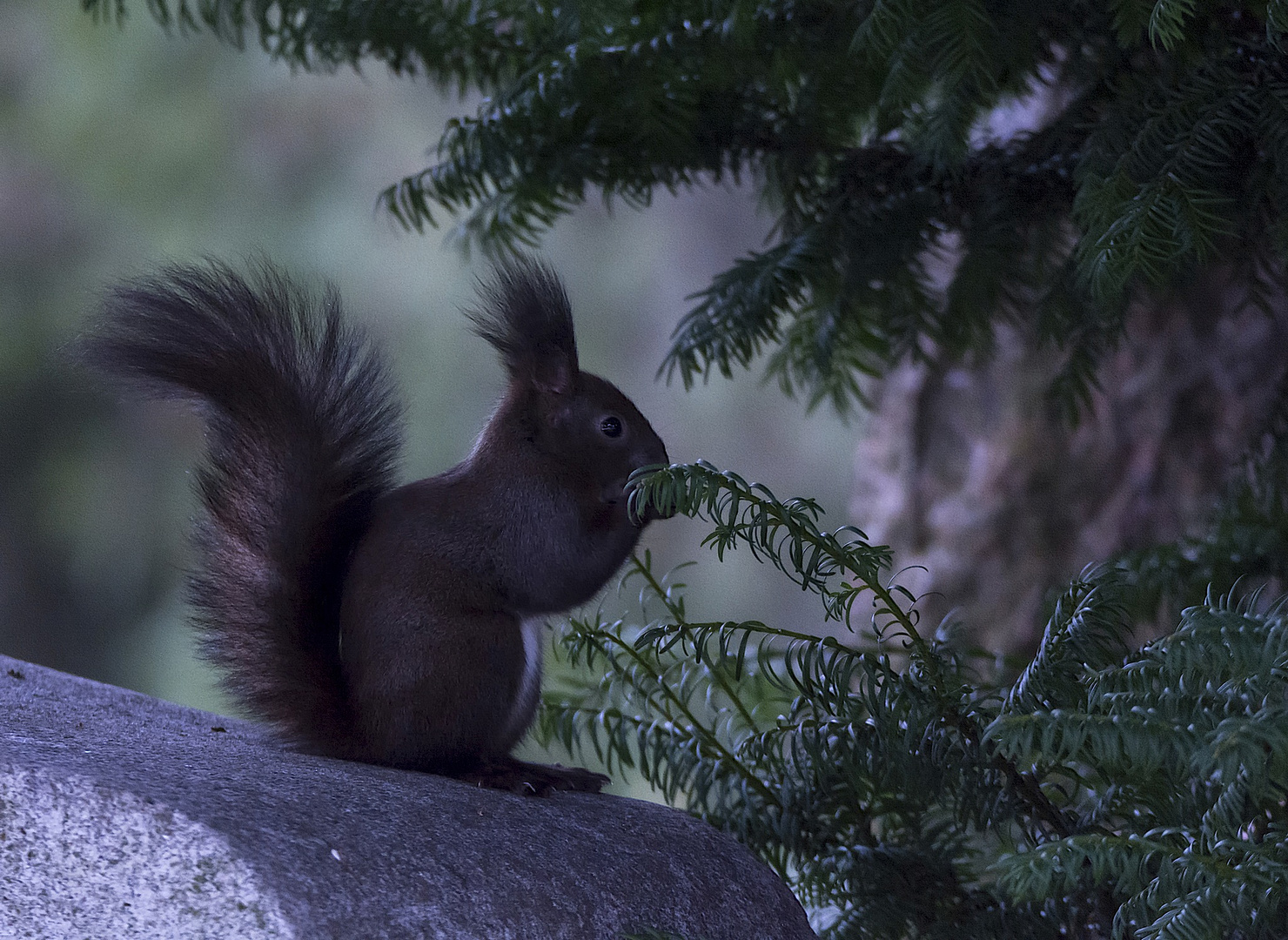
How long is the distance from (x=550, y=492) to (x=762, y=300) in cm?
27

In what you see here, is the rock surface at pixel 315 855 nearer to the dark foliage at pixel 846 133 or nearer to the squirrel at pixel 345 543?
the squirrel at pixel 345 543

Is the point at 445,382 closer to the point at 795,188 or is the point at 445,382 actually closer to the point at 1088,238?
the point at 795,188

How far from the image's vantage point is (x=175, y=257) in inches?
160

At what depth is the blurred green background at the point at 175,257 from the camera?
4309mm

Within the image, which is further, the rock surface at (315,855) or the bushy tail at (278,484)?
the bushy tail at (278,484)

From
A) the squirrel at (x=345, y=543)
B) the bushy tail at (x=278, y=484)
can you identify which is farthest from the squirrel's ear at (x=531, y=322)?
the bushy tail at (x=278, y=484)

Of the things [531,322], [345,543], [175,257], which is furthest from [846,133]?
[175,257]

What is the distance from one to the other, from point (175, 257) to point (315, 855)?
3.60 metres

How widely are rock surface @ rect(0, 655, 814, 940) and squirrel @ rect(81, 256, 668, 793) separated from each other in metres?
0.06

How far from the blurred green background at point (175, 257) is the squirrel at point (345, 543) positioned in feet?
8.94

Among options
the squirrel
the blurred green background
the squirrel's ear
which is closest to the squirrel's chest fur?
the squirrel

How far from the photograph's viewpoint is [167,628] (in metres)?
4.40

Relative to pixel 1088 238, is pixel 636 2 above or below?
above

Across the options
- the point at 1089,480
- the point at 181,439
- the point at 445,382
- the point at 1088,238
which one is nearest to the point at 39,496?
the point at 181,439
